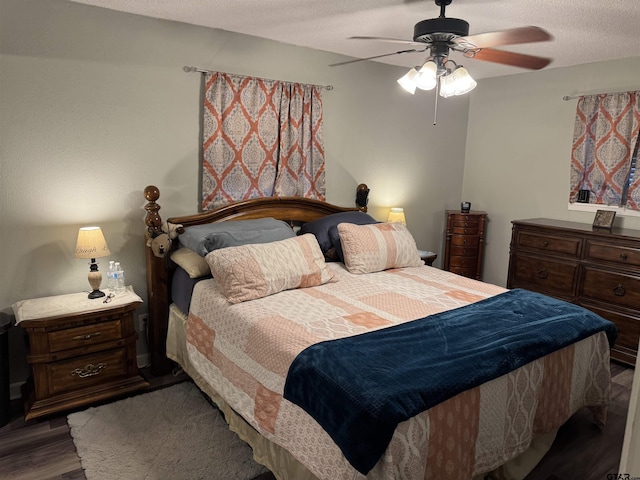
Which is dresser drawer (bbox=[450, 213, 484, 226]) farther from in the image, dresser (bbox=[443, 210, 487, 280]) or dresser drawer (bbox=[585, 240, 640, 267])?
dresser drawer (bbox=[585, 240, 640, 267])

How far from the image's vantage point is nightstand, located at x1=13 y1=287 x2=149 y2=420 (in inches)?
98.5

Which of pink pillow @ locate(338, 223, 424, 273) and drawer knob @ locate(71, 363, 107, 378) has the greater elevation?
pink pillow @ locate(338, 223, 424, 273)

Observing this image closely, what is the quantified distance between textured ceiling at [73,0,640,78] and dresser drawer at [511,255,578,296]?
1.73m

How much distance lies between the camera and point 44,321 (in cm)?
245

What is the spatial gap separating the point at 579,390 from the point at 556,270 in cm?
171

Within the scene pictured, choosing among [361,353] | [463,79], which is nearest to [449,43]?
[463,79]

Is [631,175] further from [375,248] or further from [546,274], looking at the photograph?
[375,248]

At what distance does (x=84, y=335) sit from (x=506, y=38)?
287 centimetres

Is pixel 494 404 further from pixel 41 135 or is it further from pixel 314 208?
pixel 41 135

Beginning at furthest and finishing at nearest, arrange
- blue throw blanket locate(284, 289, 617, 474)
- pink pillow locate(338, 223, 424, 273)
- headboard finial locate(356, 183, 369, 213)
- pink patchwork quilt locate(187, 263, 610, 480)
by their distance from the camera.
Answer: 1. headboard finial locate(356, 183, 369, 213)
2. pink pillow locate(338, 223, 424, 273)
3. pink patchwork quilt locate(187, 263, 610, 480)
4. blue throw blanket locate(284, 289, 617, 474)

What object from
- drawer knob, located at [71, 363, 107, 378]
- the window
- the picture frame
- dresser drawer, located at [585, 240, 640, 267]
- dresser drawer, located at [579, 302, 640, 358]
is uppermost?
the window

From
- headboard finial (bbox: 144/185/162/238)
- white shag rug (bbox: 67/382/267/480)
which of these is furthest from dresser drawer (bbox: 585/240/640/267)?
headboard finial (bbox: 144/185/162/238)

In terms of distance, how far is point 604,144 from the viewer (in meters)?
3.86

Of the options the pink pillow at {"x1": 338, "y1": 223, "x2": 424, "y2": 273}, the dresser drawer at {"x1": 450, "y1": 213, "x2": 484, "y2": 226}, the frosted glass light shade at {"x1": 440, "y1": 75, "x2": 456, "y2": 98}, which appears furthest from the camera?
the dresser drawer at {"x1": 450, "y1": 213, "x2": 484, "y2": 226}
